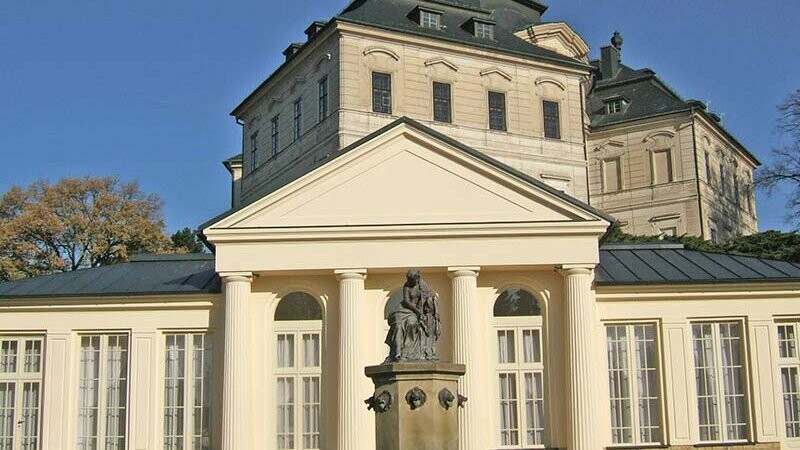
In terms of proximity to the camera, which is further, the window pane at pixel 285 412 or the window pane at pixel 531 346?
the window pane at pixel 531 346

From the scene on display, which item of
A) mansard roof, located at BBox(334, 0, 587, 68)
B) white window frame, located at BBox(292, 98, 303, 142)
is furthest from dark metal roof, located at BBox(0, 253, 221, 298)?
white window frame, located at BBox(292, 98, 303, 142)

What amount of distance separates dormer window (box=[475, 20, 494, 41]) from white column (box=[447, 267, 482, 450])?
1027 inches

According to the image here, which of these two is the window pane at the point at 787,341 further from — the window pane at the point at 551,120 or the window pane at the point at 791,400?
the window pane at the point at 551,120

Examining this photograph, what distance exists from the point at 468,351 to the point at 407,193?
13.7 feet

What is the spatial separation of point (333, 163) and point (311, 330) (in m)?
4.20

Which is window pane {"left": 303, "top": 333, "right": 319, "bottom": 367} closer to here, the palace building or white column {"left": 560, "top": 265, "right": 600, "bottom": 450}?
the palace building

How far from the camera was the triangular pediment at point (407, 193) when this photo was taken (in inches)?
1110

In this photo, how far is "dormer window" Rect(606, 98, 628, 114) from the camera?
208 ft

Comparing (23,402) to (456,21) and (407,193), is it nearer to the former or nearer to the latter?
(407,193)

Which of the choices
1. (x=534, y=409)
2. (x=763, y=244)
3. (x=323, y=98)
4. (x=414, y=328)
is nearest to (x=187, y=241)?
(x=323, y=98)

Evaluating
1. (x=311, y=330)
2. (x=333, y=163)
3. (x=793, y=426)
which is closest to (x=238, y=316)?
(x=311, y=330)

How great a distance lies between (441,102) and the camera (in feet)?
165

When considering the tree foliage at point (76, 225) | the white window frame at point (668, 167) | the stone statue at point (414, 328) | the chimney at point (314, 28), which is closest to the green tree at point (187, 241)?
the tree foliage at point (76, 225)

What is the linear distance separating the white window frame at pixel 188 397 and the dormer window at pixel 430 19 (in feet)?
84.5
